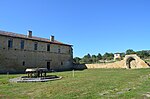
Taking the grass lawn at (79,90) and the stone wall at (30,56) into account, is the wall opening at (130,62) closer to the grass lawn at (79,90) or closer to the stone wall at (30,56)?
the stone wall at (30,56)

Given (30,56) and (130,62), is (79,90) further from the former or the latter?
(130,62)

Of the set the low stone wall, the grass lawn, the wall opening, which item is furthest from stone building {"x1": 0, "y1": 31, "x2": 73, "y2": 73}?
the grass lawn

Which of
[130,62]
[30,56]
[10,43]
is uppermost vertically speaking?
[10,43]

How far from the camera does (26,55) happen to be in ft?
122

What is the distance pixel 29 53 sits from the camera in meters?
37.9

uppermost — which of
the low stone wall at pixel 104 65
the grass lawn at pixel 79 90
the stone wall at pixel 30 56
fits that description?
the stone wall at pixel 30 56

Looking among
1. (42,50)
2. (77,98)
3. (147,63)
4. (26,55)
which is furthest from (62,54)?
(77,98)

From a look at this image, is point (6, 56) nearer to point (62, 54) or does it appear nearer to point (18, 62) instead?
point (18, 62)

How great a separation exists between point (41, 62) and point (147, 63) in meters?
20.2

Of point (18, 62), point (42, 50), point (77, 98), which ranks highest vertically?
point (42, 50)

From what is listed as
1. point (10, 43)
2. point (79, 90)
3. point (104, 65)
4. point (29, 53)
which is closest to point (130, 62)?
point (104, 65)

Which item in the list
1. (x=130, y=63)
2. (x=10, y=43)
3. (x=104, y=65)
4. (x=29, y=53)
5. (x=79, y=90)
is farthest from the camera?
(x=104, y=65)

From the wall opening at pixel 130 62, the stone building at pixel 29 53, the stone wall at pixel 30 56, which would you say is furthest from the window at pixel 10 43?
the wall opening at pixel 130 62

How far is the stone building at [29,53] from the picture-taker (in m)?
33.9
